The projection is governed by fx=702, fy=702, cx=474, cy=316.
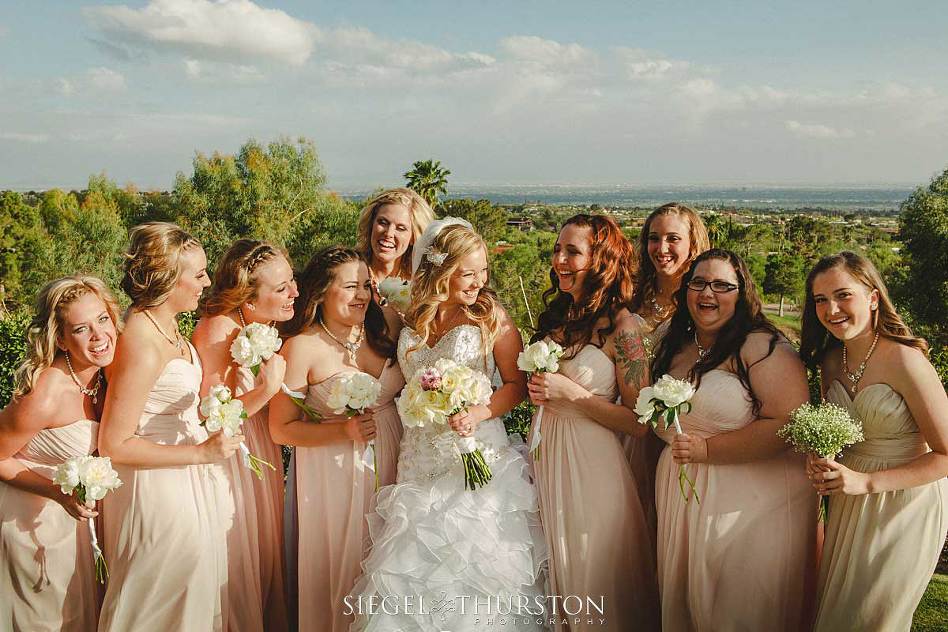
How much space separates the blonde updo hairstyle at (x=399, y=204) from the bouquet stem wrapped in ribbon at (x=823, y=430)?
365cm

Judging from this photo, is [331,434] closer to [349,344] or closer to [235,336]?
[349,344]

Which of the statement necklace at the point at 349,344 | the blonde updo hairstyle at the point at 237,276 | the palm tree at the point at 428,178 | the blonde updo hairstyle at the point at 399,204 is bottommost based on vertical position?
the statement necklace at the point at 349,344

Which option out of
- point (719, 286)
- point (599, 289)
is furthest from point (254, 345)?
point (719, 286)

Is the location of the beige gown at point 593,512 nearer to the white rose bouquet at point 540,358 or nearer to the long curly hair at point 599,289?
the long curly hair at point 599,289

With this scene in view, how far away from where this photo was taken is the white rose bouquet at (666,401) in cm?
417

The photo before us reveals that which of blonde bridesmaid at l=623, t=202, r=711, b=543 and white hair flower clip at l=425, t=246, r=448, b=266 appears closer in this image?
white hair flower clip at l=425, t=246, r=448, b=266

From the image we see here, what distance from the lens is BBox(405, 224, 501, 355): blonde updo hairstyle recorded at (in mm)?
4793

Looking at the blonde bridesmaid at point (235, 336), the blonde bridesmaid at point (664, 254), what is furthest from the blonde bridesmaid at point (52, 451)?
the blonde bridesmaid at point (664, 254)

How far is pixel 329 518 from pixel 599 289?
248cm

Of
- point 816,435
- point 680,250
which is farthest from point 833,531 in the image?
point 680,250

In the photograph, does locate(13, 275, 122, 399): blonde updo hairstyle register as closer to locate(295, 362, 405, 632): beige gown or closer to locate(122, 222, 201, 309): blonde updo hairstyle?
locate(122, 222, 201, 309): blonde updo hairstyle


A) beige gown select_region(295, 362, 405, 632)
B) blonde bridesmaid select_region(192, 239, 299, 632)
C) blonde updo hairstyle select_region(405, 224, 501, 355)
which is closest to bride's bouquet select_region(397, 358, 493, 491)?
blonde updo hairstyle select_region(405, 224, 501, 355)

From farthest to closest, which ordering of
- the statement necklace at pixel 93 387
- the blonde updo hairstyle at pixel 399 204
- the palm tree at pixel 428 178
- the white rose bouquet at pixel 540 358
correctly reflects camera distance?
the palm tree at pixel 428 178, the blonde updo hairstyle at pixel 399 204, the white rose bouquet at pixel 540 358, the statement necklace at pixel 93 387

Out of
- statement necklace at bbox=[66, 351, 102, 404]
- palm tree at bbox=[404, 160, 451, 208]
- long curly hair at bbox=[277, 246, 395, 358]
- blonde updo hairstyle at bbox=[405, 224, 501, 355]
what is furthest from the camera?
palm tree at bbox=[404, 160, 451, 208]
